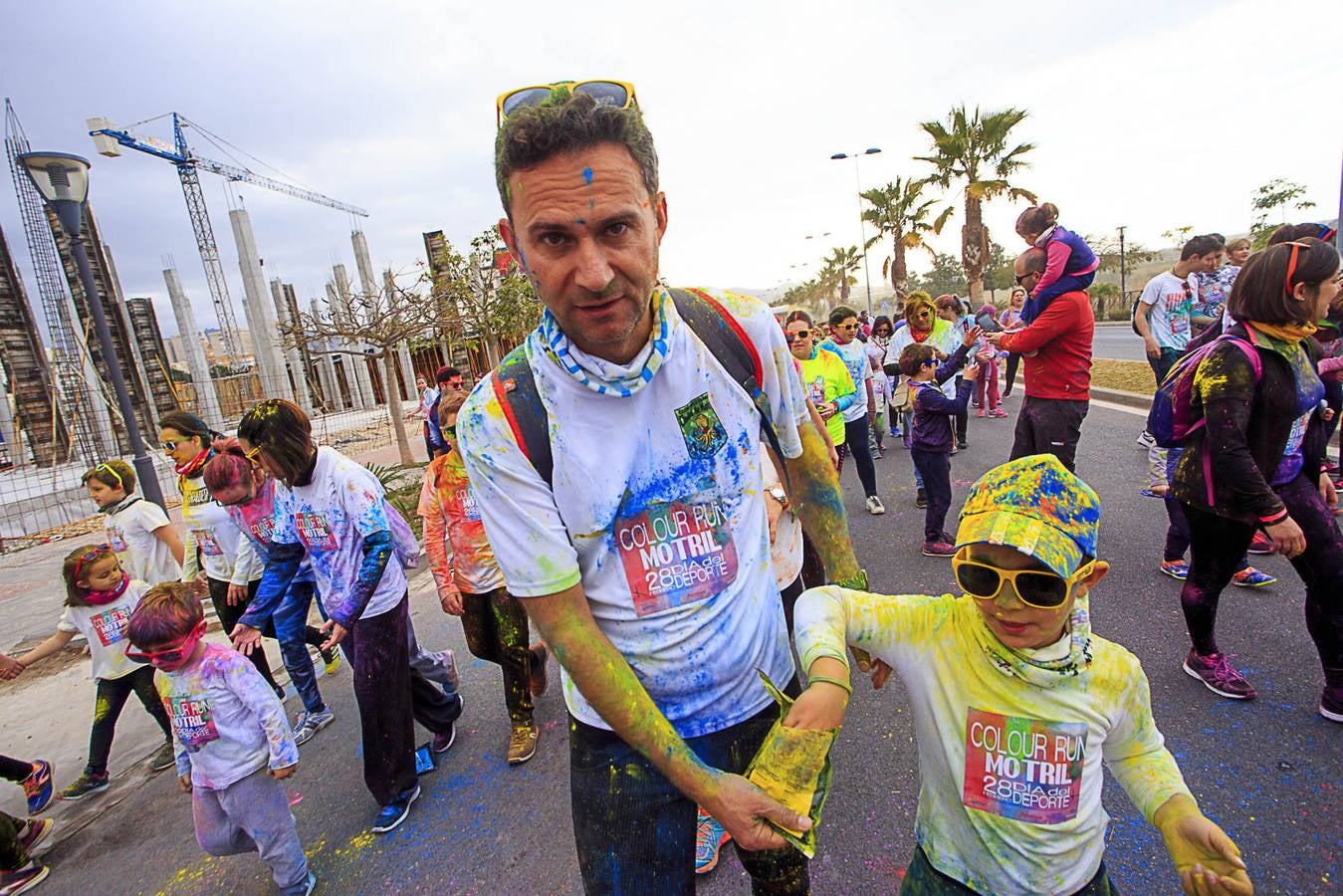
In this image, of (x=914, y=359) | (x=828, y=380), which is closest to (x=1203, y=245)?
(x=914, y=359)

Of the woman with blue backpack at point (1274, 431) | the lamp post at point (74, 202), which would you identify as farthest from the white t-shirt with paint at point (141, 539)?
the woman with blue backpack at point (1274, 431)

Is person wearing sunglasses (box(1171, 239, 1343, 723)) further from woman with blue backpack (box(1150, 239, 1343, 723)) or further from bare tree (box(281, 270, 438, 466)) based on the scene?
bare tree (box(281, 270, 438, 466))

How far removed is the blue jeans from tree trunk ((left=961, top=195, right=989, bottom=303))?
23.8 meters

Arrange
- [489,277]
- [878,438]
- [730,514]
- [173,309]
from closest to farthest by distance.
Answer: [730,514] < [878,438] < [489,277] < [173,309]

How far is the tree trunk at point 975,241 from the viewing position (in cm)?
2169

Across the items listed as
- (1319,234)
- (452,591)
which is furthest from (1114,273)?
(452,591)

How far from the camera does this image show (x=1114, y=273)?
54.7 metres

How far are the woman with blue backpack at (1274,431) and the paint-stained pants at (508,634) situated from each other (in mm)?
3373

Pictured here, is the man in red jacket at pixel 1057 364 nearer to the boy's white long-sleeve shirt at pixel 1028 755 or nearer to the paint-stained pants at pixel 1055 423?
the paint-stained pants at pixel 1055 423

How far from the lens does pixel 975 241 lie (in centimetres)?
2184

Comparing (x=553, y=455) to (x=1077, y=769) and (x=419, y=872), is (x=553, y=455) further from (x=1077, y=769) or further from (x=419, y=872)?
(x=419, y=872)

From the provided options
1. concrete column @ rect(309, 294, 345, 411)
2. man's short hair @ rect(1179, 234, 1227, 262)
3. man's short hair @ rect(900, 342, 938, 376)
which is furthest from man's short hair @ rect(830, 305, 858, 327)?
concrete column @ rect(309, 294, 345, 411)

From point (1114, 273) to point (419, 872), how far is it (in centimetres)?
6849

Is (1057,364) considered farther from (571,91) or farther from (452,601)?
(452,601)
